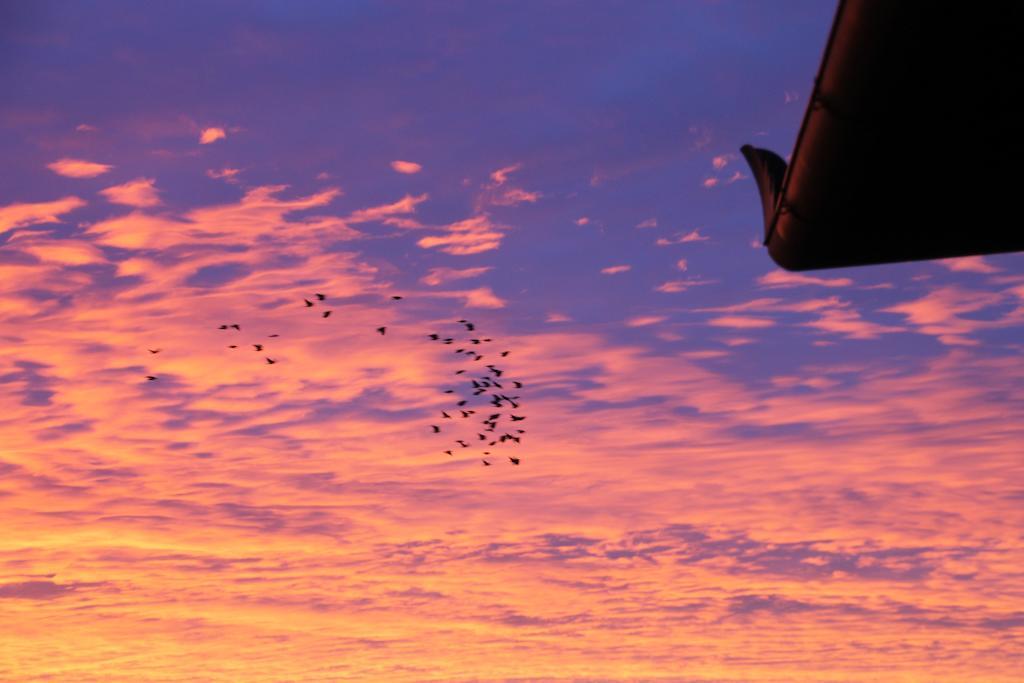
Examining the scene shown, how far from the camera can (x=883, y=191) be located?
1283cm

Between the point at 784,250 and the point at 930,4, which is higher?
the point at 930,4

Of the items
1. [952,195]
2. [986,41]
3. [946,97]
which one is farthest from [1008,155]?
[986,41]

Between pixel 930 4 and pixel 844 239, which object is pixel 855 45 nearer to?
pixel 930 4

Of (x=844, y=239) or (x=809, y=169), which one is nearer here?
(x=809, y=169)

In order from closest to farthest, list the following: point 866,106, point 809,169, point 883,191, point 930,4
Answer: point 930,4
point 866,106
point 809,169
point 883,191

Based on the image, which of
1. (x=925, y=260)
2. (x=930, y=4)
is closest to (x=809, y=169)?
(x=930, y=4)

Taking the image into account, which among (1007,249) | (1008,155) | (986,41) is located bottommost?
(1007,249)

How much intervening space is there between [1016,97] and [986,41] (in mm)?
1390

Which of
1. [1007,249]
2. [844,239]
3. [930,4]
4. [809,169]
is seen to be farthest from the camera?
[1007,249]

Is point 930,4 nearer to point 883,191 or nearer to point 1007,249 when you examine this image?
point 883,191

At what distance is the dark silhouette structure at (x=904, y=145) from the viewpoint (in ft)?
31.0

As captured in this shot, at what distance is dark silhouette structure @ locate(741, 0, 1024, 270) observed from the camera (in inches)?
372

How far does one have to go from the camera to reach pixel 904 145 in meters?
11.6

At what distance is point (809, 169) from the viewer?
1202cm
